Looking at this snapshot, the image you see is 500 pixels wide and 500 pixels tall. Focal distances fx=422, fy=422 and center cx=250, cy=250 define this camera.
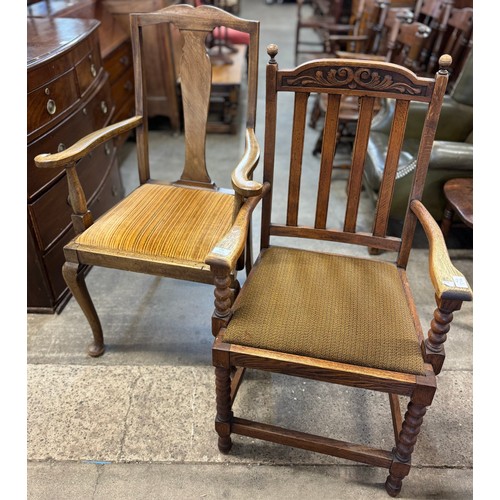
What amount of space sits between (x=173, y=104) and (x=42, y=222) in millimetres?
2217

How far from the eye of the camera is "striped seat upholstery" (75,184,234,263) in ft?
4.71

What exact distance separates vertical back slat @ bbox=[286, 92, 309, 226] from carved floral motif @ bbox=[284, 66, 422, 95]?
2.1 inches

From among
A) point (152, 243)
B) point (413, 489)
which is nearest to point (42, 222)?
point (152, 243)

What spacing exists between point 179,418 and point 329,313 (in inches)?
29.3

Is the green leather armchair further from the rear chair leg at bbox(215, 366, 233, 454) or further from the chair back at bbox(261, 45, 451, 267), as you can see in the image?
the rear chair leg at bbox(215, 366, 233, 454)

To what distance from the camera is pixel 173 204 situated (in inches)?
64.9

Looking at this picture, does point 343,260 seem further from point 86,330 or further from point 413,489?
point 86,330

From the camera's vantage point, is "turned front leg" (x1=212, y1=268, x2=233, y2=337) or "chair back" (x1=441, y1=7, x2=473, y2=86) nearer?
"turned front leg" (x1=212, y1=268, x2=233, y2=337)

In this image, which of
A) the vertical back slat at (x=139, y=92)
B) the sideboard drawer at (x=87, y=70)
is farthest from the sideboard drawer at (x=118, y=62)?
the vertical back slat at (x=139, y=92)

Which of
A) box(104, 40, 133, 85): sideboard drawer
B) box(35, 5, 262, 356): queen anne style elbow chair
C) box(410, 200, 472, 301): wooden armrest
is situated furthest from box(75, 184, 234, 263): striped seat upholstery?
box(104, 40, 133, 85): sideboard drawer

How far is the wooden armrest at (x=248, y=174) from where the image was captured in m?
1.17

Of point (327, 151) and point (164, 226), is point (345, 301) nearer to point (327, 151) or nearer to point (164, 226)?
point (327, 151)

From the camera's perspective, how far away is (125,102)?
130 inches

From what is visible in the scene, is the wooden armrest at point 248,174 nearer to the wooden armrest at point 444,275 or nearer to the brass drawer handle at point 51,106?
the wooden armrest at point 444,275
